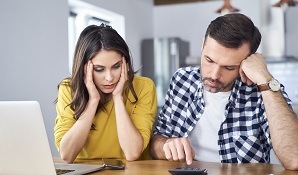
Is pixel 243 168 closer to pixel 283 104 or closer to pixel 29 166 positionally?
pixel 283 104

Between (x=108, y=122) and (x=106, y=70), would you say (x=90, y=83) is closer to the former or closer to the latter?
(x=106, y=70)

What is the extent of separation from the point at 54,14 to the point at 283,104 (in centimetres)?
277

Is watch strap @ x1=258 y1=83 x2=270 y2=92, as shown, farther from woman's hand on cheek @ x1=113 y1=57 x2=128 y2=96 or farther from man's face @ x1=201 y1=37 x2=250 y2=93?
woman's hand on cheek @ x1=113 y1=57 x2=128 y2=96

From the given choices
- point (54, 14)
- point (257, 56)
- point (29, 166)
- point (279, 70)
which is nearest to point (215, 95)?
point (257, 56)

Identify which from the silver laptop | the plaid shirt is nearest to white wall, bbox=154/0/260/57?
the plaid shirt

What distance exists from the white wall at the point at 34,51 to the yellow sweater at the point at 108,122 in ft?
5.01

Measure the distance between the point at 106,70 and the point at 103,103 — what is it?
181 millimetres

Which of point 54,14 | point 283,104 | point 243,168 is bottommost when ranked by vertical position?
point 243,168

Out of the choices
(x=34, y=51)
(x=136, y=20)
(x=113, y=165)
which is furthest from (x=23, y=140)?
(x=136, y=20)

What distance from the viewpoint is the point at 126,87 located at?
1.88 meters

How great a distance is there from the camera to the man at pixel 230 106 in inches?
62.9

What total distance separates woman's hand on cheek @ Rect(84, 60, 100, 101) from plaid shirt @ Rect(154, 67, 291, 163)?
340 mm

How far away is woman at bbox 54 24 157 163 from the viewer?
1.75 m

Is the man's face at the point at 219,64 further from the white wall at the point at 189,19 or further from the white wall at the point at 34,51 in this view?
the white wall at the point at 189,19
